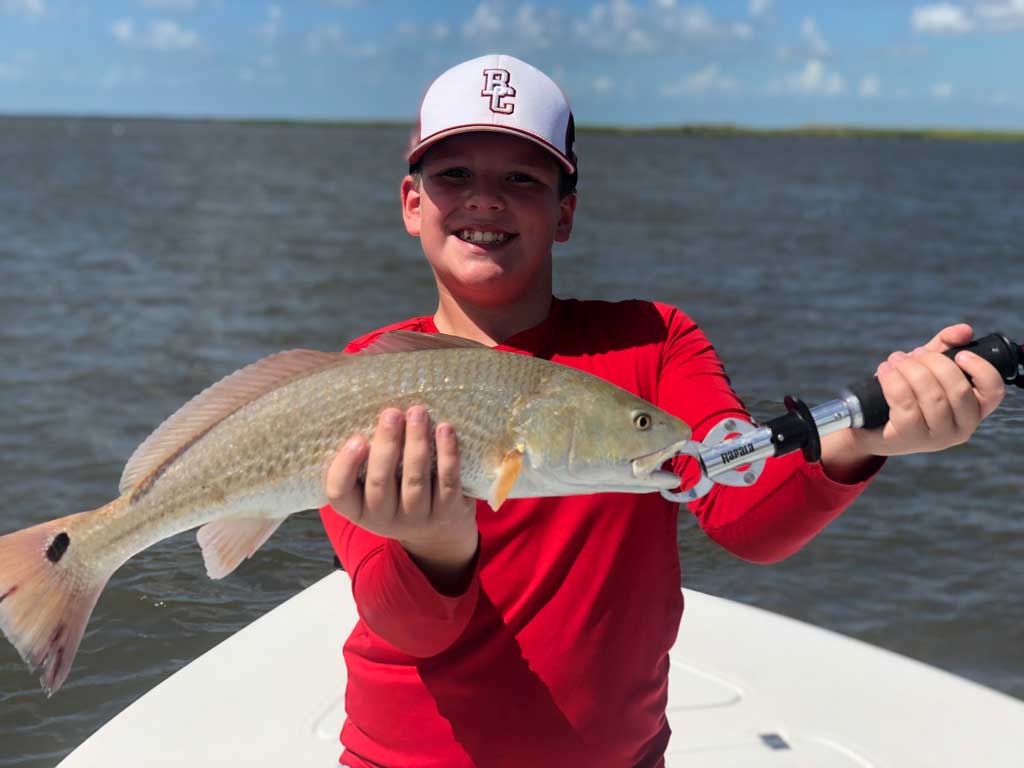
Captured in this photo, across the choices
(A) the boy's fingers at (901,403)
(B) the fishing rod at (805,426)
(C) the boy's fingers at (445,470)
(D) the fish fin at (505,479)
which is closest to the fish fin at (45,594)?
(C) the boy's fingers at (445,470)

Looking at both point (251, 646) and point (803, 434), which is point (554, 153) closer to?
point (803, 434)

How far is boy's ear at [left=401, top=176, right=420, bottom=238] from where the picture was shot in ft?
10.6

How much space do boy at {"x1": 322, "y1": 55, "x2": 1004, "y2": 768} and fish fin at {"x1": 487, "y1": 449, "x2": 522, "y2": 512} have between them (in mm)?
81

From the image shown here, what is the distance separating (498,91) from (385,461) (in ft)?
3.91

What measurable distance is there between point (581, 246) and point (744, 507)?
24.0 meters

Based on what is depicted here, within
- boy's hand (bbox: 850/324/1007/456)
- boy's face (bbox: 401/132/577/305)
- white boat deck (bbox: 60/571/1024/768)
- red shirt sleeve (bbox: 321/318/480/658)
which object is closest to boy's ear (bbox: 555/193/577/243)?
boy's face (bbox: 401/132/577/305)

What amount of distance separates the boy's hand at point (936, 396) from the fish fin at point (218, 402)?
126 cm

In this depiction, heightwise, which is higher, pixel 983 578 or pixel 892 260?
pixel 892 260

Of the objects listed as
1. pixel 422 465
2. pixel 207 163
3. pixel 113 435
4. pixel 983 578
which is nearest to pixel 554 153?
pixel 422 465

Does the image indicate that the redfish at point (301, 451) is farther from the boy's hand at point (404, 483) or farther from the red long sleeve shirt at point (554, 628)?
the red long sleeve shirt at point (554, 628)

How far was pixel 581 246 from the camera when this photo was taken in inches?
1031

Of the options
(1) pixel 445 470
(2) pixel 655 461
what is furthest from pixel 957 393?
(1) pixel 445 470

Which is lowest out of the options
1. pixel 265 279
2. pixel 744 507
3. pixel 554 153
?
pixel 744 507

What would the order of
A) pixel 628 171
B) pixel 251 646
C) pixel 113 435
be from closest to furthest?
1. pixel 251 646
2. pixel 113 435
3. pixel 628 171
